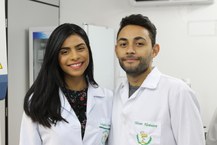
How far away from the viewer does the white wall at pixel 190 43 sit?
135 inches

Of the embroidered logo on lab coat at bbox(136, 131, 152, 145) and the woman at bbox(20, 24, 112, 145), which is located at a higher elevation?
the woman at bbox(20, 24, 112, 145)

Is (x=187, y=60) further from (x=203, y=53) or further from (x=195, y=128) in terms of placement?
(x=195, y=128)

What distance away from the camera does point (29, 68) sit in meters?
3.52

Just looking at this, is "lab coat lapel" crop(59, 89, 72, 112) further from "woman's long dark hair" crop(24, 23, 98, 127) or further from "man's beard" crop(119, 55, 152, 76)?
"man's beard" crop(119, 55, 152, 76)

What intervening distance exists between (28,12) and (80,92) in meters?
2.16

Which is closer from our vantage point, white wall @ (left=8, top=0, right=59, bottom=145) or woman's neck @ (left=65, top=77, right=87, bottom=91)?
woman's neck @ (left=65, top=77, right=87, bottom=91)

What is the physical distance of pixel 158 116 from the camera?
1.43m

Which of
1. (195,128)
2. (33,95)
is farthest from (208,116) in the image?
(33,95)

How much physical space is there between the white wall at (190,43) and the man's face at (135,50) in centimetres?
211

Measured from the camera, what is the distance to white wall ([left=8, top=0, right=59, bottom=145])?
10.7 ft

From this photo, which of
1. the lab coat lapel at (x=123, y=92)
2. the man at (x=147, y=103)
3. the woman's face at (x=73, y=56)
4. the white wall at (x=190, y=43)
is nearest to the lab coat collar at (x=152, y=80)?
the man at (x=147, y=103)

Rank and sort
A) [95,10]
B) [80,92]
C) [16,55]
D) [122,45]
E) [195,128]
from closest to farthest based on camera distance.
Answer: [195,128] → [122,45] → [80,92] → [16,55] → [95,10]

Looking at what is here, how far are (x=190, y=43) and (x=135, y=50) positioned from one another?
2189 millimetres

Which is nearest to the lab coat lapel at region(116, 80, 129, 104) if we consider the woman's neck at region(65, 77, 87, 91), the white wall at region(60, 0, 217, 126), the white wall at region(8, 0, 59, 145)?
the woman's neck at region(65, 77, 87, 91)
